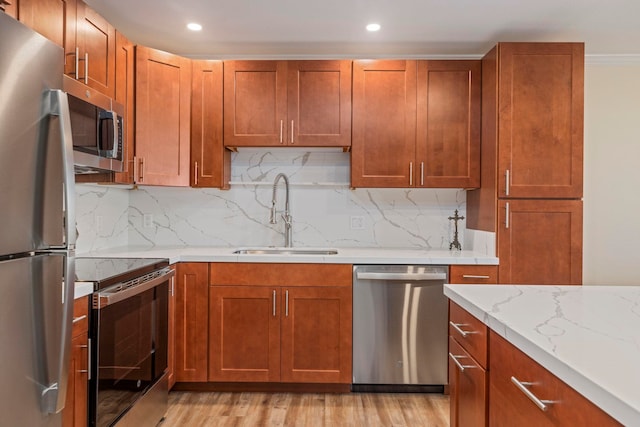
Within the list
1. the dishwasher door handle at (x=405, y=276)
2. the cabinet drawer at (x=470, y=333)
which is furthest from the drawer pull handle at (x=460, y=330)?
the dishwasher door handle at (x=405, y=276)

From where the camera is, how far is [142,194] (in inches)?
134

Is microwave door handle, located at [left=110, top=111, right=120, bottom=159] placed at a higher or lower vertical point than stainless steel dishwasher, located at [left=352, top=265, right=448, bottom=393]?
higher

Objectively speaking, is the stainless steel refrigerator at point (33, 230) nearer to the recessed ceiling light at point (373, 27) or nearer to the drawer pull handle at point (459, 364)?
the drawer pull handle at point (459, 364)

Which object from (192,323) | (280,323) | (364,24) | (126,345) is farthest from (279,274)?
(364,24)

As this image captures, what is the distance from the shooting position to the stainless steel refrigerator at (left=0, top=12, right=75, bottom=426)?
1.12 m

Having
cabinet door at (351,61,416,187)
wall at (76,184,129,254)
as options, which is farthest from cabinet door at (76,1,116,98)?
cabinet door at (351,61,416,187)

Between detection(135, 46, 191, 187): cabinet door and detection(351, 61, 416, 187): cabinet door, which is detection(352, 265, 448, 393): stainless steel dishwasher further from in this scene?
detection(135, 46, 191, 187): cabinet door

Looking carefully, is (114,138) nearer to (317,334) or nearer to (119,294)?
(119,294)

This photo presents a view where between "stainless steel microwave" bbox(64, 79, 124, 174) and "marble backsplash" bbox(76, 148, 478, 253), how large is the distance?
1141 millimetres

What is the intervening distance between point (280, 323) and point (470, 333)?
1.56 meters

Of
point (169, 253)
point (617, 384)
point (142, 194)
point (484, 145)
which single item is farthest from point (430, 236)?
point (617, 384)

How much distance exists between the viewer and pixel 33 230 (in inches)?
48.0

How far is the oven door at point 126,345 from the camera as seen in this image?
5.77 feet

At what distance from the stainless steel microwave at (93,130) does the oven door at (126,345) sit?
62 centimetres
